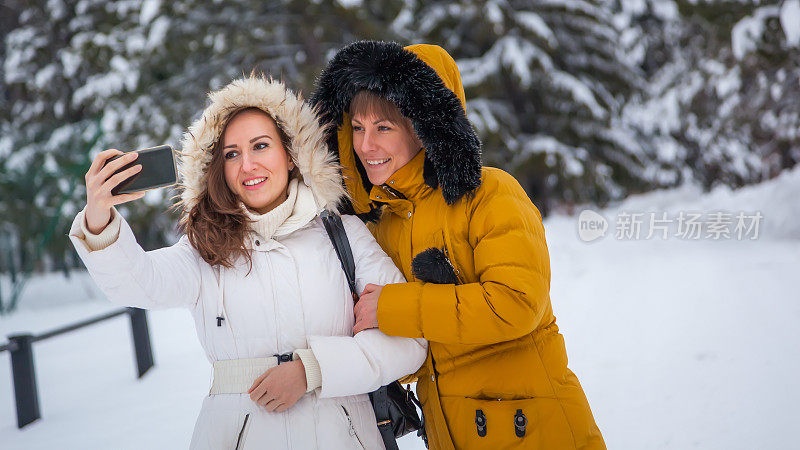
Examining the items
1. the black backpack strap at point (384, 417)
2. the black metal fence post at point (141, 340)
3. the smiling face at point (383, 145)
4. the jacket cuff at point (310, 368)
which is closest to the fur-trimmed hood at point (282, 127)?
the smiling face at point (383, 145)

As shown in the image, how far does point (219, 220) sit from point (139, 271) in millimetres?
411

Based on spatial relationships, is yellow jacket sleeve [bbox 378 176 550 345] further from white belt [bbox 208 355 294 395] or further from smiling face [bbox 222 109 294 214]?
smiling face [bbox 222 109 294 214]

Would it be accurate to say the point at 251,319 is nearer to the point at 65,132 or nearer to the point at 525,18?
the point at 65,132

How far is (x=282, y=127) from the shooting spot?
254 cm

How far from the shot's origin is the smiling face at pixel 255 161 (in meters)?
2.40

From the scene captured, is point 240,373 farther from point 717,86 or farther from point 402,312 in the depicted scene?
point 717,86

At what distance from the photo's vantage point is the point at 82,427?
4465mm

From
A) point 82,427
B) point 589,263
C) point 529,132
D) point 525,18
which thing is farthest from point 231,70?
point 82,427

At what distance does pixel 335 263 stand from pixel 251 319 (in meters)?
0.40

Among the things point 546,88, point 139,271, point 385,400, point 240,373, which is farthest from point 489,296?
point 546,88

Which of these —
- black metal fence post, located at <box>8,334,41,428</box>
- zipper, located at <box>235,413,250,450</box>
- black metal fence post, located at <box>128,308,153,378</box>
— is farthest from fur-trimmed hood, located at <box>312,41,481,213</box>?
black metal fence post, located at <box>128,308,153,378</box>

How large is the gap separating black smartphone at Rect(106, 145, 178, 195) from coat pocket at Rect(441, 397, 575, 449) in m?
1.42

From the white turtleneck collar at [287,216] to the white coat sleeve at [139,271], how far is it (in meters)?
0.29

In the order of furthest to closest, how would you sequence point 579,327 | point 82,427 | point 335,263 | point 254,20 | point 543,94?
point 543,94 < point 254,20 < point 579,327 < point 82,427 < point 335,263
